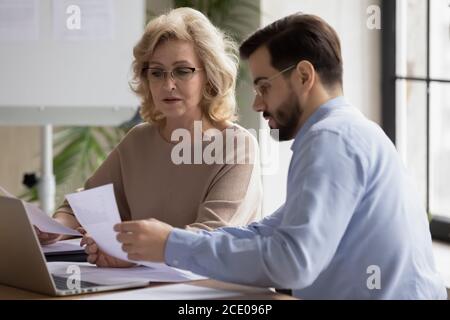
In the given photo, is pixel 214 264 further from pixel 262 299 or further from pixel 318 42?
pixel 318 42

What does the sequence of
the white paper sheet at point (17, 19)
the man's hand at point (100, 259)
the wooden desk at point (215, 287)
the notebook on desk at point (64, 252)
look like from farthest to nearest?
1. the white paper sheet at point (17, 19)
2. the notebook on desk at point (64, 252)
3. the man's hand at point (100, 259)
4. the wooden desk at point (215, 287)

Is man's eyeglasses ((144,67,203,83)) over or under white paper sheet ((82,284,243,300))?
over

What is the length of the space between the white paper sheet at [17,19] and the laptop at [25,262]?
6.71ft

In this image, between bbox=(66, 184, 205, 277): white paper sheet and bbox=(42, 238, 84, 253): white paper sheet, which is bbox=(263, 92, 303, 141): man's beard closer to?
bbox=(66, 184, 205, 277): white paper sheet

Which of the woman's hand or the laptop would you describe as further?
the woman's hand

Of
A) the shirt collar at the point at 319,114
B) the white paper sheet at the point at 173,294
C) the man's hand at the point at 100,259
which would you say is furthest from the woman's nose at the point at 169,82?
the white paper sheet at the point at 173,294

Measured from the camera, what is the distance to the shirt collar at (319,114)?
1993 mm

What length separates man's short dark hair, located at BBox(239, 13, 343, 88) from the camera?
2.01 m

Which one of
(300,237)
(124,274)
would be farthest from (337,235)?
(124,274)

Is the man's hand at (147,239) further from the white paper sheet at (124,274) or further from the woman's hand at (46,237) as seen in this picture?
the woman's hand at (46,237)

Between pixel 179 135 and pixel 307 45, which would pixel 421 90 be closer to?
pixel 179 135

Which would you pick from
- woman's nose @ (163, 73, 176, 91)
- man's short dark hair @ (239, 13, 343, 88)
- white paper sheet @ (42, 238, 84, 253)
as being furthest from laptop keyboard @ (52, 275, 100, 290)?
woman's nose @ (163, 73, 176, 91)
